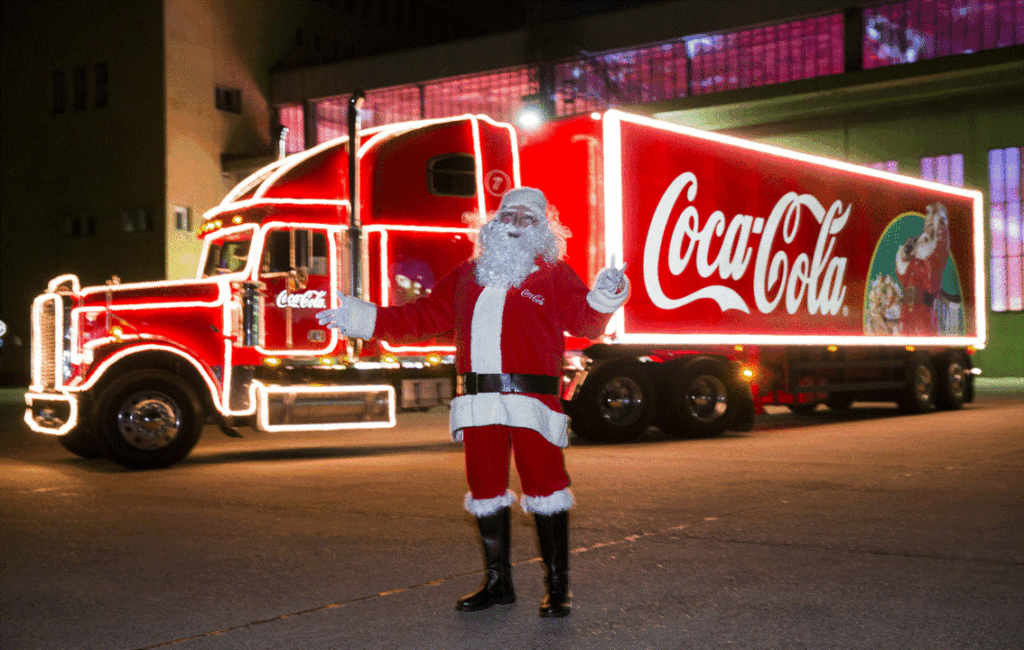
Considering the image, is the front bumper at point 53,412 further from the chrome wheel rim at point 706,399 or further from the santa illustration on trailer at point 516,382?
the santa illustration on trailer at point 516,382

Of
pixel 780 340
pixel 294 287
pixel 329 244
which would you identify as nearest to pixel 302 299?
pixel 294 287

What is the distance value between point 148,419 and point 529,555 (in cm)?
583

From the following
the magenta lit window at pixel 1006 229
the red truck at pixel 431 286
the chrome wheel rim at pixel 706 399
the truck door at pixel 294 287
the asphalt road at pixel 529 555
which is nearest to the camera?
the asphalt road at pixel 529 555

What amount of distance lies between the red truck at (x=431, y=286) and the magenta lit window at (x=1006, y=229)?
13747mm

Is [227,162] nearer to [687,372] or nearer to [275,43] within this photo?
[275,43]

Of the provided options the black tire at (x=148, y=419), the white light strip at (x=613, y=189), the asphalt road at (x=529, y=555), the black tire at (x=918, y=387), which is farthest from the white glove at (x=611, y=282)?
the black tire at (x=918, y=387)

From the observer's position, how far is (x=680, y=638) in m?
4.68

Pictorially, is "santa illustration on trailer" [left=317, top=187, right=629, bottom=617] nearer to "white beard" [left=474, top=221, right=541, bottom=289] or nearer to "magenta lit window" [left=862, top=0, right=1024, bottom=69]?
"white beard" [left=474, top=221, right=541, bottom=289]

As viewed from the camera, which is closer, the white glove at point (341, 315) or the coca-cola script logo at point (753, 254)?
the white glove at point (341, 315)

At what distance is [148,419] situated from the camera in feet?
36.7

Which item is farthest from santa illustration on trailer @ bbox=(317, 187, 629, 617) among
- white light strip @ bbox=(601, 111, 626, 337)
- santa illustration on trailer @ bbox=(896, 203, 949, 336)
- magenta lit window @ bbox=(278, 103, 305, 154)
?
magenta lit window @ bbox=(278, 103, 305, 154)

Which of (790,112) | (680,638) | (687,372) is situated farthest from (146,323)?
(790,112)

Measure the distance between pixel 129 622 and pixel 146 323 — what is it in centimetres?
686

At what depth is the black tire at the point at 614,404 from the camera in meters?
13.1
